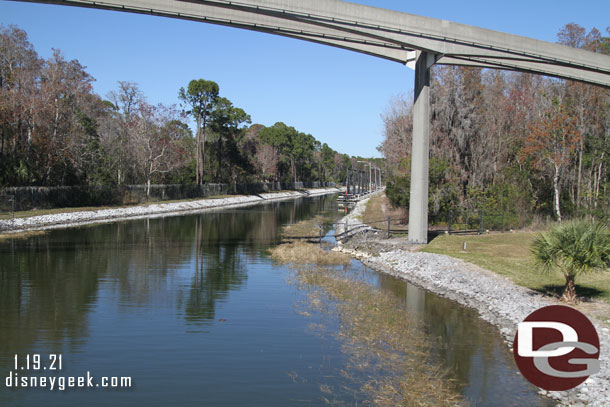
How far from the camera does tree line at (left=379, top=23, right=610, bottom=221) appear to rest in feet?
106

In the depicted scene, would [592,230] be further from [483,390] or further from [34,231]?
[34,231]

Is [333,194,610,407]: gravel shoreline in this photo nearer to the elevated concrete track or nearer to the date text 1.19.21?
the elevated concrete track

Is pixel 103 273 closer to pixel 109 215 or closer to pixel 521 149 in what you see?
pixel 109 215

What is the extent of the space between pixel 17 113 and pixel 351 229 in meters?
27.8

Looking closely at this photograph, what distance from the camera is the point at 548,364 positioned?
32.7ft

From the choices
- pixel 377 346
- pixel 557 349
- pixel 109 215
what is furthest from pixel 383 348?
pixel 109 215

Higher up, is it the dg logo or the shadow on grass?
the shadow on grass

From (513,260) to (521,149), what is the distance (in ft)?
49.8

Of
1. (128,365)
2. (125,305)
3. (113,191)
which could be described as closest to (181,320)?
(125,305)

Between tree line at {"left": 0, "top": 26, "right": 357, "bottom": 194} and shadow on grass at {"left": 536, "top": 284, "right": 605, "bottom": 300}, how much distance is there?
37.0m

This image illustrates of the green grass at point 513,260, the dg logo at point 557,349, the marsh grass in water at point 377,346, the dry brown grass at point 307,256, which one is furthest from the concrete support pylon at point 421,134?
the dg logo at point 557,349

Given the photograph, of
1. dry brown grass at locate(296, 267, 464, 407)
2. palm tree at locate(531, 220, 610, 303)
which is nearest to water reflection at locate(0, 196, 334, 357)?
dry brown grass at locate(296, 267, 464, 407)

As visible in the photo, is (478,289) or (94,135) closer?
(478,289)

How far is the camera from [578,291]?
593 inches
